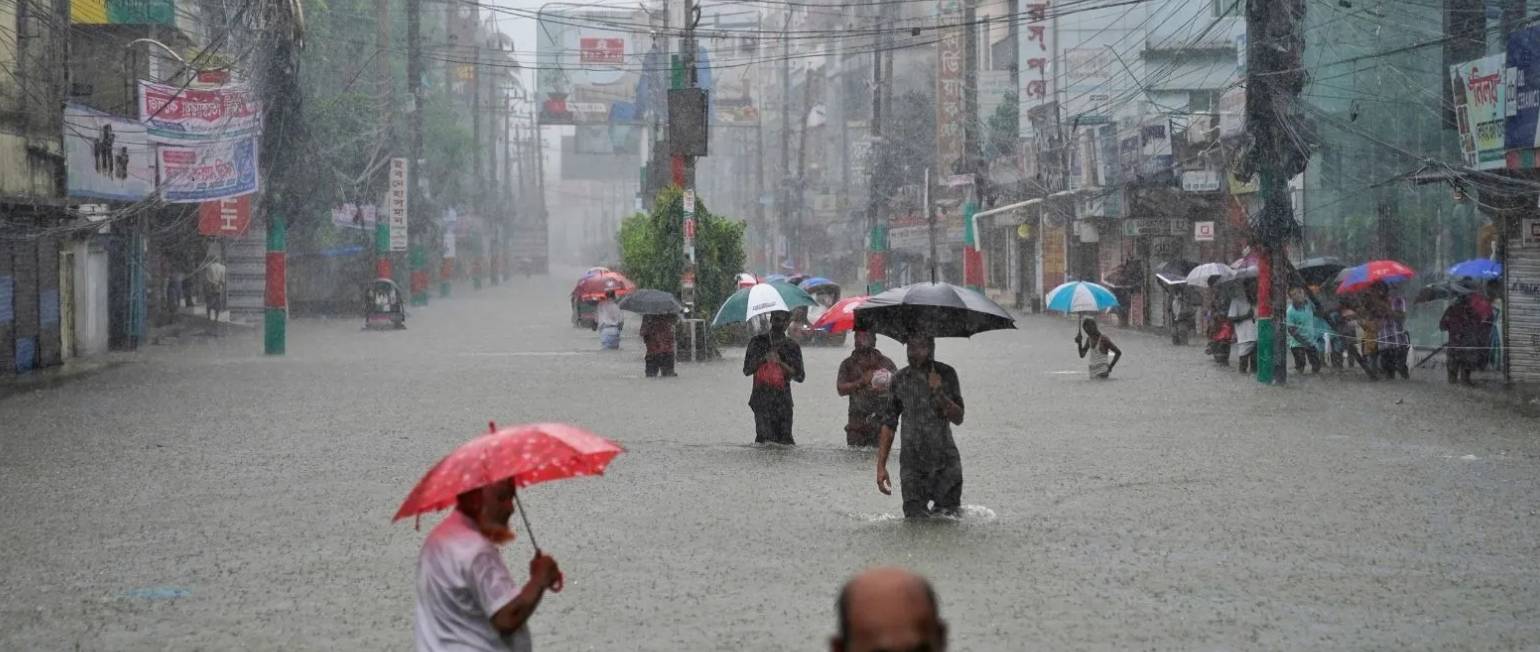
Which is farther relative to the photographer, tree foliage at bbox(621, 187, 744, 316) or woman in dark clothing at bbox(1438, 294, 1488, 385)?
tree foliage at bbox(621, 187, 744, 316)

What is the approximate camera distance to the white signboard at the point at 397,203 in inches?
1944

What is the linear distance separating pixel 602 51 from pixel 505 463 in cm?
7715

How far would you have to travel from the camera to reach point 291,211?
100 feet

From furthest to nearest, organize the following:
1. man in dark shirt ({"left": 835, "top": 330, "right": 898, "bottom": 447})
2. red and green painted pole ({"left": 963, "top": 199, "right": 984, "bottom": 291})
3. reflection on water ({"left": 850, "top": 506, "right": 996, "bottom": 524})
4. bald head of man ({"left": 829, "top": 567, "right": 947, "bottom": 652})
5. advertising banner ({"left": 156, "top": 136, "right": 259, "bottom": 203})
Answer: red and green painted pole ({"left": 963, "top": 199, "right": 984, "bottom": 291})
advertising banner ({"left": 156, "top": 136, "right": 259, "bottom": 203})
man in dark shirt ({"left": 835, "top": 330, "right": 898, "bottom": 447})
reflection on water ({"left": 850, "top": 506, "right": 996, "bottom": 524})
bald head of man ({"left": 829, "top": 567, "right": 947, "bottom": 652})

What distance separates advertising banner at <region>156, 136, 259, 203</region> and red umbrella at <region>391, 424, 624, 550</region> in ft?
77.3

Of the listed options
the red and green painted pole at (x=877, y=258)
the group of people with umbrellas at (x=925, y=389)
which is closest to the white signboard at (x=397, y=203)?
the red and green painted pole at (x=877, y=258)

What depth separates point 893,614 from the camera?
286 cm

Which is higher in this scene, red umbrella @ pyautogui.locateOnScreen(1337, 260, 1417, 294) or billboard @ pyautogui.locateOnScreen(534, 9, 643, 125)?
billboard @ pyautogui.locateOnScreen(534, 9, 643, 125)

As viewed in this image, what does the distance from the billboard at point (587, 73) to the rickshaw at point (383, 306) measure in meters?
38.4

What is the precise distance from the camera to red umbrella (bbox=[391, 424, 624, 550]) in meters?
4.94

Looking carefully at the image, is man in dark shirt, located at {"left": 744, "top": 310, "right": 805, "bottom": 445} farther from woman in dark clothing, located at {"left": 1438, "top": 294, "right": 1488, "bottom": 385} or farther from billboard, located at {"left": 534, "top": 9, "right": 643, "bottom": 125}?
billboard, located at {"left": 534, "top": 9, "right": 643, "bottom": 125}

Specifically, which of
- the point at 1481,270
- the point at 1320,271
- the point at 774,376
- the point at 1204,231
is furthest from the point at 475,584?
the point at 1204,231

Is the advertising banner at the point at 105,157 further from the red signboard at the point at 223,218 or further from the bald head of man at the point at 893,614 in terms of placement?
the bald head of man at the point at 893,614

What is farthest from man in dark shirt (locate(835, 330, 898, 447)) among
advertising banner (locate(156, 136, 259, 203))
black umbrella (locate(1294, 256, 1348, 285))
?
advertising banner (locate(156, 136, 259, 203))
